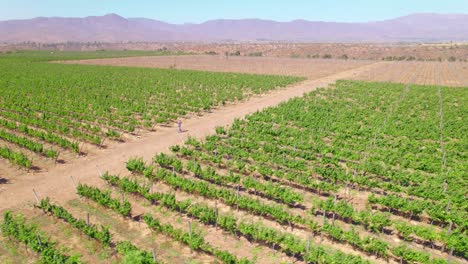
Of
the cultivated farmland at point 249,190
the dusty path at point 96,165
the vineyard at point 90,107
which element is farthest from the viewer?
the vineyard at point 90,107

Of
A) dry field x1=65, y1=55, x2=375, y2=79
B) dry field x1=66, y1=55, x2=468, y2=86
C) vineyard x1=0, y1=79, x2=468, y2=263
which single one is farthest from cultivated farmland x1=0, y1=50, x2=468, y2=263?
dry field x1=65, y1=55, x2=375, y2=79

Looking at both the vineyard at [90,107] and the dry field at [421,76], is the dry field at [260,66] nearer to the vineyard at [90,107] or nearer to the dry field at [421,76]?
the dry field at [421,76]

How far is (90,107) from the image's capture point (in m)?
34.3

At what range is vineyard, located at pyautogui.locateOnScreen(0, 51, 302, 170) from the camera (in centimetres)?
2275

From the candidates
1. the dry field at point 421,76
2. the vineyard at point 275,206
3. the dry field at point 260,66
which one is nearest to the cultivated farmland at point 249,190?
the vineyard at point 275,206

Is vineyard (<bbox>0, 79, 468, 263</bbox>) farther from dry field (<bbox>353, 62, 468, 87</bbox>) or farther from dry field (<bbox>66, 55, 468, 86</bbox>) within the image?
dry field (<bbox>66, 55, 468, 86</bbox>)

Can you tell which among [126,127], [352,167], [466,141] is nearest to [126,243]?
[352,167]

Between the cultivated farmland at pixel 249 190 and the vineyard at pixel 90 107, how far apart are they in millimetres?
336

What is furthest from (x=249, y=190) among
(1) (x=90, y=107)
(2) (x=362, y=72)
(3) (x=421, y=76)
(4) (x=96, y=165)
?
(2) (x=362, y=72)

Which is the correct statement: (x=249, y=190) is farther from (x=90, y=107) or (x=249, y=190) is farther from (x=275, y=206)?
(x=90, y=107)

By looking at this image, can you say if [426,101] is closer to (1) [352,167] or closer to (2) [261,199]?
(1) [352,167]

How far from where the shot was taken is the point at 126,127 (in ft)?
88.3

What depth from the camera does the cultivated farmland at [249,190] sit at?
12242 mm

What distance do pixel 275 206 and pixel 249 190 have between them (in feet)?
6.62
